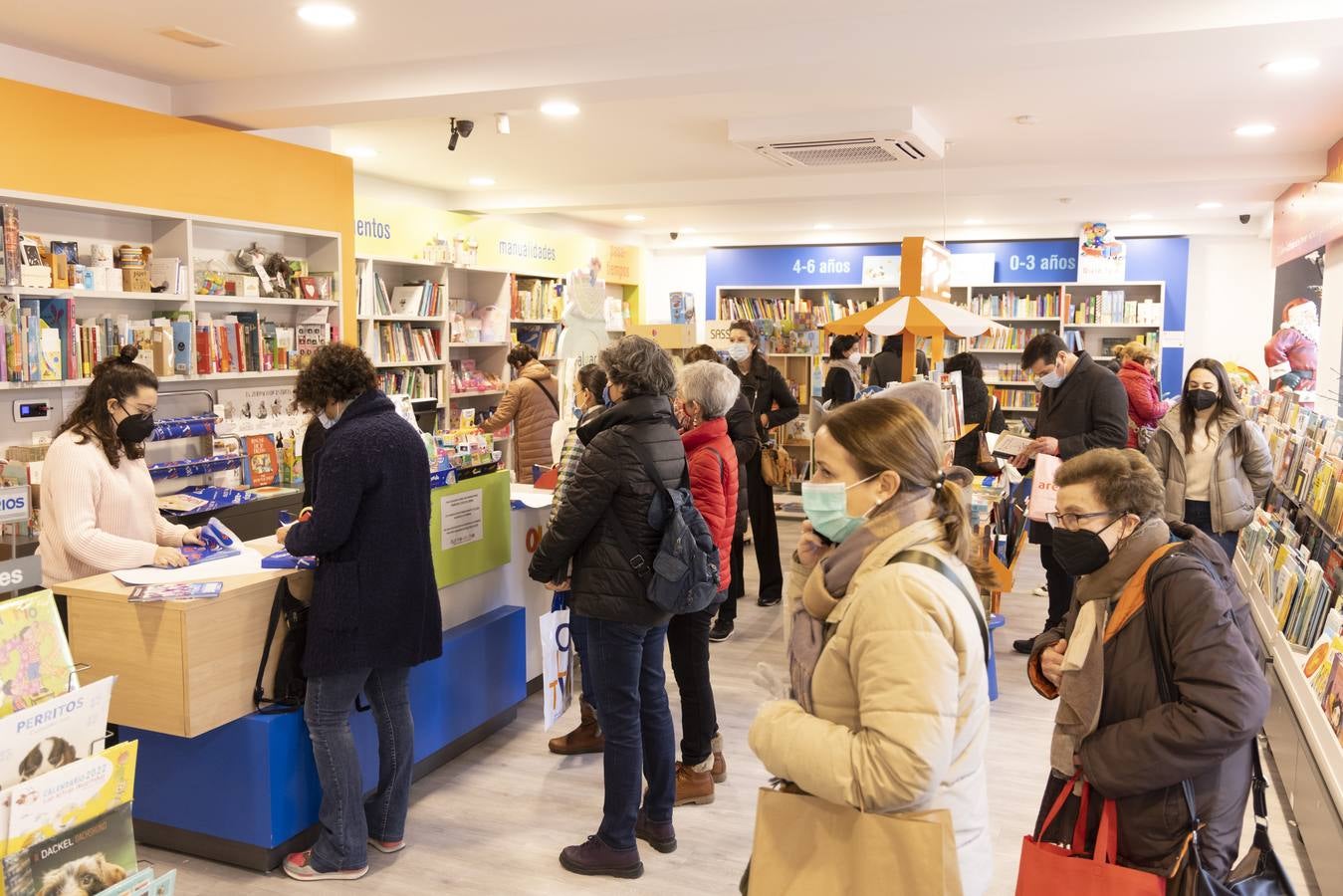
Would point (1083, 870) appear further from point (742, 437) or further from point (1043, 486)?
point (742, 437)

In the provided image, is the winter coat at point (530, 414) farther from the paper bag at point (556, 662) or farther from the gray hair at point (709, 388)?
the paper bag at point (556, 662)

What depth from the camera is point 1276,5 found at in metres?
3.65

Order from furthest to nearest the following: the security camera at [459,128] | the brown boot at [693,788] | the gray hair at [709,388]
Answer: the security camera at [459,128], the gray hair at [709,388], the brown boot at [693,788]

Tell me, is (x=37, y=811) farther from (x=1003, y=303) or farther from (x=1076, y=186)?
(x=1003, y=303)

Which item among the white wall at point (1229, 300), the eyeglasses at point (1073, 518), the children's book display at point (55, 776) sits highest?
the white wall at point (1229, 300)

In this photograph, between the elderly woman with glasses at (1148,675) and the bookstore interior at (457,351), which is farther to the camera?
the bookstore interior at (457,351)

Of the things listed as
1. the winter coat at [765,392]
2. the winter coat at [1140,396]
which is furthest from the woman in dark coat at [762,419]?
the winter coat at [1140,396]

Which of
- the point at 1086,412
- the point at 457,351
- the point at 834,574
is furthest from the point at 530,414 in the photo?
the point at 834,574

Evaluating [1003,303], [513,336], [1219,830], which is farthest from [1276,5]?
[1003,303]

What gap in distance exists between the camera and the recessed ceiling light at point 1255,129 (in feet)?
20.6

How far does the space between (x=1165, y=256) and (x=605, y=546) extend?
429 inches

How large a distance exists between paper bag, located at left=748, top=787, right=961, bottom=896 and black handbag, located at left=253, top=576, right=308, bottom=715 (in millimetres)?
1860

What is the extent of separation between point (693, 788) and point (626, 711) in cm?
78

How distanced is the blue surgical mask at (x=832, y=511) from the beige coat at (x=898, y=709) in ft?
0.37
